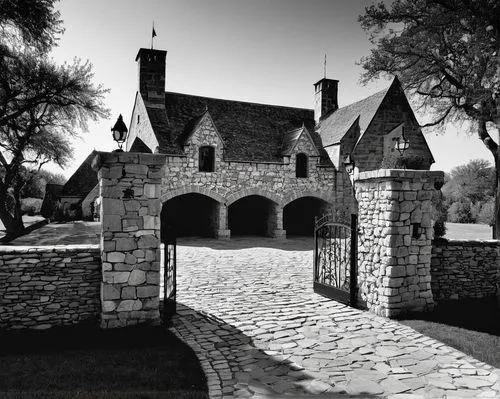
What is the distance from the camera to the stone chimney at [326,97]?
2608 centimetres

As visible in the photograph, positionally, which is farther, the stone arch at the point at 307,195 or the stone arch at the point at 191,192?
the stone arch at the point at 307,195

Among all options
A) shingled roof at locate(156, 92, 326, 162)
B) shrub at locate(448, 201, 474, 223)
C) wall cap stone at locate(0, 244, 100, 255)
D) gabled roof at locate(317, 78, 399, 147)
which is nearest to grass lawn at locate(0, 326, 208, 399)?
wall cap stone at locate(0, 244, 100, 255)

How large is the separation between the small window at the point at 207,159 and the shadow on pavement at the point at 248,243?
3.77 m

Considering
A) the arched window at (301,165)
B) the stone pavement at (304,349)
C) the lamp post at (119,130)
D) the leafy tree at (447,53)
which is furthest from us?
the arched window at (301,165)

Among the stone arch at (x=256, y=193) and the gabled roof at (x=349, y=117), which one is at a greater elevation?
the gabled roof at (x=349, y=117)

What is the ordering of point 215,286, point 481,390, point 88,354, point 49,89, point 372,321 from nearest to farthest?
1. point 481,390
2. point 88,354
3. point 372,321
4. point 215,286
5. point 49,89

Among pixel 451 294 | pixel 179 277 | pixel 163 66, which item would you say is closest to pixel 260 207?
pixel 163 66

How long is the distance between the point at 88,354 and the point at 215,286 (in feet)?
14.8

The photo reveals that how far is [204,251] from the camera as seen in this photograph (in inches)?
632

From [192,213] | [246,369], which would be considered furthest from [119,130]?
[192,213]

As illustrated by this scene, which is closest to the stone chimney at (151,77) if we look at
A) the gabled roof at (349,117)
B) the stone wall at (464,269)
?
the gabled roof at (349,117)

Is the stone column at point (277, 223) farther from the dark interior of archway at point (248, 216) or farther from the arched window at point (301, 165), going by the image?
the arched window at point (301, 165)

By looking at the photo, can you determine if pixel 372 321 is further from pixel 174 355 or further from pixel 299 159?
pixel 299 159

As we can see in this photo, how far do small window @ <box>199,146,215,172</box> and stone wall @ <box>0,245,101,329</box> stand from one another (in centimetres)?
1338
